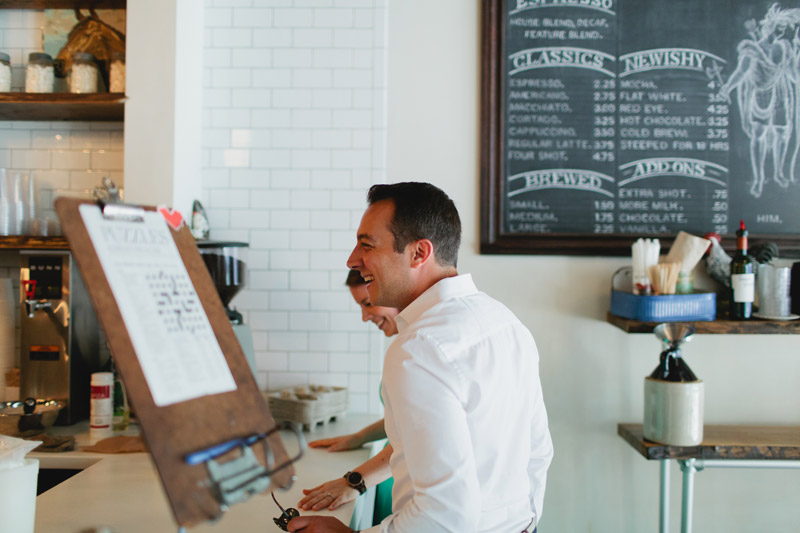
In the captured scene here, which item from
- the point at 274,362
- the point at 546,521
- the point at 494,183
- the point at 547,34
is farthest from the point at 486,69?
the point at 546,521

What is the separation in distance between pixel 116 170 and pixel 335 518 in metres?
2.20

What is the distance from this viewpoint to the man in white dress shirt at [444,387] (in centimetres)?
120

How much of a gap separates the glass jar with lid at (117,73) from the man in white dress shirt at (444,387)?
5.68 feet

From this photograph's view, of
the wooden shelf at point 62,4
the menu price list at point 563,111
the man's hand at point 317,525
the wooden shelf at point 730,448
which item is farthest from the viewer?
the menu price list at point 563,111

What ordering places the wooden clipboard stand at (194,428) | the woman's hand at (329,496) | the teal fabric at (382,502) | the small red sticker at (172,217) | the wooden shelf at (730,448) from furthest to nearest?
the wooden shelf at (730,448) → the teal fabric at (382,502) → the woman's hand at (329,496) → the small red sticker at (172,217) → the wooden clipboard stand at (194,428)

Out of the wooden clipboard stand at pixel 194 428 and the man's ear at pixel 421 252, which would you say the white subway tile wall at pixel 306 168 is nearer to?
the man's ear at pixel 421 252

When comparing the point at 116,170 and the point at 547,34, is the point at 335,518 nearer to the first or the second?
the point at 116,170

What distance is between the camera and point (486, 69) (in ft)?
9.75

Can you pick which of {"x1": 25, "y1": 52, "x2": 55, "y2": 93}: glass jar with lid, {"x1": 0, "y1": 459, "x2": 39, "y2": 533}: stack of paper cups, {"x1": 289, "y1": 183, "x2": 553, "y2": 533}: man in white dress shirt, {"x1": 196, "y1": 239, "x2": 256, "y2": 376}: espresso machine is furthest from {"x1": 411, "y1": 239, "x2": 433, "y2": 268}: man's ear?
{"x1": 25, "y1": 52, "x2": 55, "y2": 93}: glass jar with lid

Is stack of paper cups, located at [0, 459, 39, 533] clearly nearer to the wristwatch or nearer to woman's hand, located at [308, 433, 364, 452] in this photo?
the wristwatch

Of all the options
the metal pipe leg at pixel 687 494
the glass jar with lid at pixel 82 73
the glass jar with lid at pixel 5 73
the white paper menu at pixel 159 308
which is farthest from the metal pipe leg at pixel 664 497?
the glass jar with lid at pixel 5 73

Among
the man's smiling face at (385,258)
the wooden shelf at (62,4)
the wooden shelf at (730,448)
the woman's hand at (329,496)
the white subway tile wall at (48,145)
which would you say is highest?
the wooden shelf at (62,4)

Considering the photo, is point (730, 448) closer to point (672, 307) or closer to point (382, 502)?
point (672, 307)

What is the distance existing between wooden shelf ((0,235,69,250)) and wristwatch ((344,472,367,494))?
1.66m
